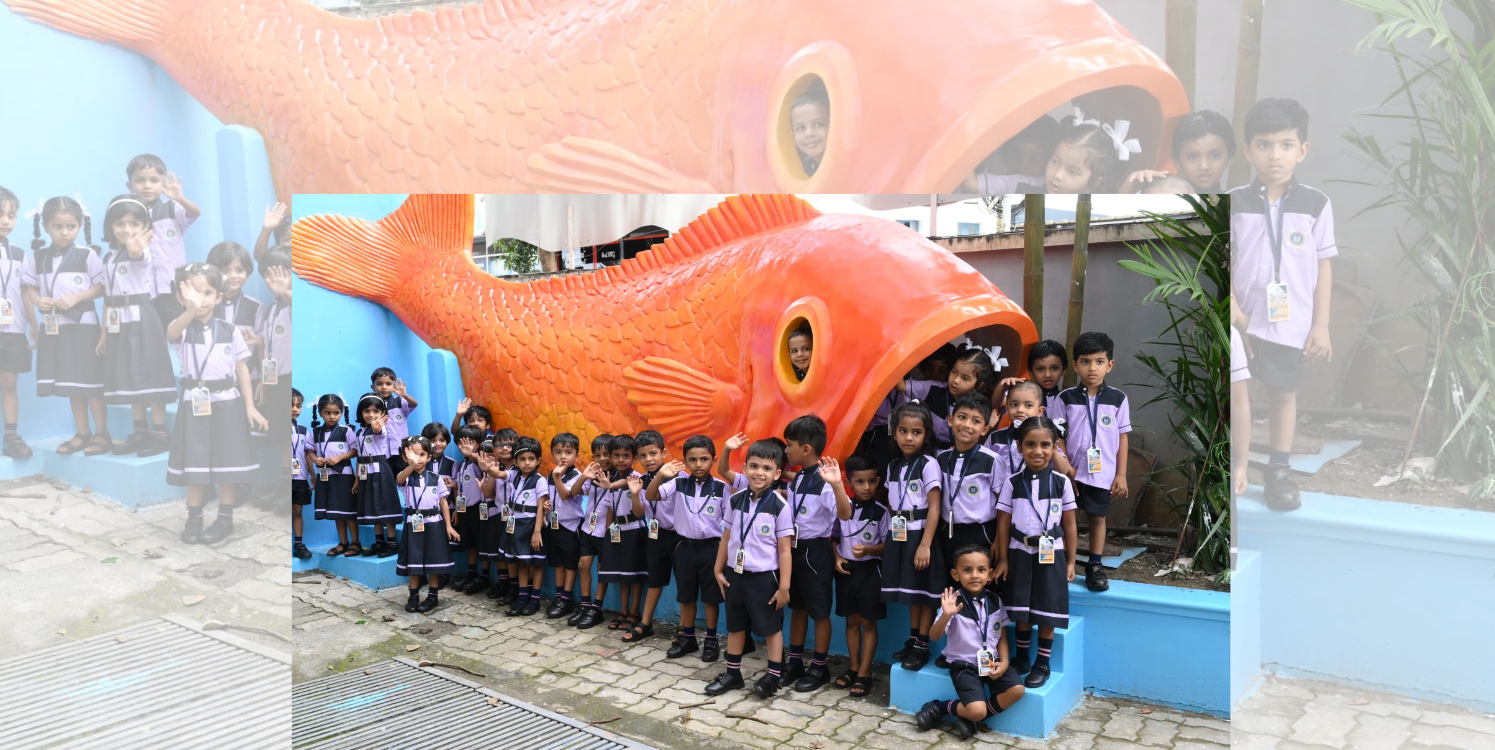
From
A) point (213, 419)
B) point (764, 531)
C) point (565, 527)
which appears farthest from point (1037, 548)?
point (213, 419)

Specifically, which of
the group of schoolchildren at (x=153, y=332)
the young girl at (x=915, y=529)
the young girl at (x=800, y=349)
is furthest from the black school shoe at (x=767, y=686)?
the group of schoolchildren at (x=153, y=332)

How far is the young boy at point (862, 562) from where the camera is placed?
375cm

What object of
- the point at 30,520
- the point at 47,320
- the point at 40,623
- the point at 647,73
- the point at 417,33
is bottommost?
the point at 40,623

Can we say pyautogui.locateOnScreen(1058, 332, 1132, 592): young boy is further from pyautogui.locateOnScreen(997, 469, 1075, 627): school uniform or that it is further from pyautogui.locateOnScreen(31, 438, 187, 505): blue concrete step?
pyautogui.locateOnScreen(31, 438, 187, 505): blue concrete step

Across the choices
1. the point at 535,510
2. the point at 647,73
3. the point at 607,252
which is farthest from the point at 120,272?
the point at 607,252

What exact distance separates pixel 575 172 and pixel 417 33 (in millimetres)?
762

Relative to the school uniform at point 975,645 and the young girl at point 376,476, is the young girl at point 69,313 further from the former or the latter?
the young girl at point 376,476

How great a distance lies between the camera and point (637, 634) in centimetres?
458

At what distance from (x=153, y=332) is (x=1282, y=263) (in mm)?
2624

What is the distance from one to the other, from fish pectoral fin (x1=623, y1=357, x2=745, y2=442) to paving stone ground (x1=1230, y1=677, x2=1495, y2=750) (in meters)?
2.59

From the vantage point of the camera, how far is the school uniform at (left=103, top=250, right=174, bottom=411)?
231 centimetres

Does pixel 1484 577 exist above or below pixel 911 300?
below

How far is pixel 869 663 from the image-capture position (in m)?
3.82

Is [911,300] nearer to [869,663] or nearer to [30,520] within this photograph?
[869,663]
